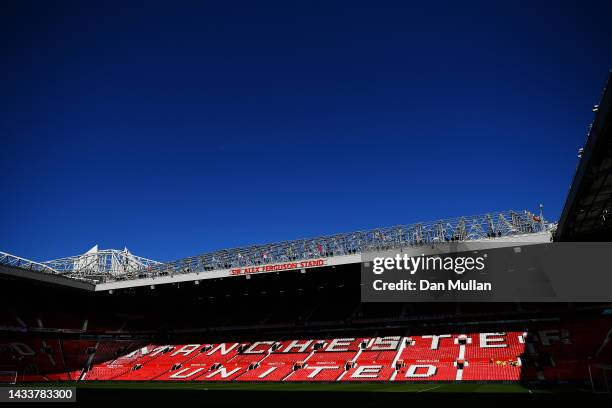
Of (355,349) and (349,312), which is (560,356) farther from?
(349,312)

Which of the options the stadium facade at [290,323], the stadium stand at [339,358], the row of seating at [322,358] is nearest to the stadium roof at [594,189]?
the stadium facade at [290,323]

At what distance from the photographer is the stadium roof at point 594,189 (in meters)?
13.5

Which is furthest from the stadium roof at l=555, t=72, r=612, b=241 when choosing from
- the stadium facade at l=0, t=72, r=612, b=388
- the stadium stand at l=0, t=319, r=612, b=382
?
the stadium stand at l=0, t=319, r=612, b=382

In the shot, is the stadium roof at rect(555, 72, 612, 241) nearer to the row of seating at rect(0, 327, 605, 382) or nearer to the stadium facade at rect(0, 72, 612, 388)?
the stadium facade at rect(0, 72, 612, 388)

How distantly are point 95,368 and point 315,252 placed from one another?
2739cm

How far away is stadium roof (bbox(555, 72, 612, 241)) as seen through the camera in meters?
13.5

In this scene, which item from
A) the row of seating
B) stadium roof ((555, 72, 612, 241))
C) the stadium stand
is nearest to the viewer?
stadium roof ((555, 72, 612, 241))

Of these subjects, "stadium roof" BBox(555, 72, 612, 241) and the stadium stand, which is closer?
"stadium roof" BBox(555, 72, 612, 241)

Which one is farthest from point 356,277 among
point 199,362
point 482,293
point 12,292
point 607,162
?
point 12,292

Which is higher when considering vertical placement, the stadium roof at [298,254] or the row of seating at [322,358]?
the stadium roof at [298,254]

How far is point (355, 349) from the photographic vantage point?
39.1m

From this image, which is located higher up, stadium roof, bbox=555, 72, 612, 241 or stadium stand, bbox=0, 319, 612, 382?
stadium roof, bbox=555, 72, 612, 241

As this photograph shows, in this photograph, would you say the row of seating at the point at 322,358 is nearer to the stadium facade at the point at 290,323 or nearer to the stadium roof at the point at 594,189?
the stadium facade at the point at 290,323

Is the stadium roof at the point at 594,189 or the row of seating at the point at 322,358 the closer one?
the stadium roof at the point at 594,189
